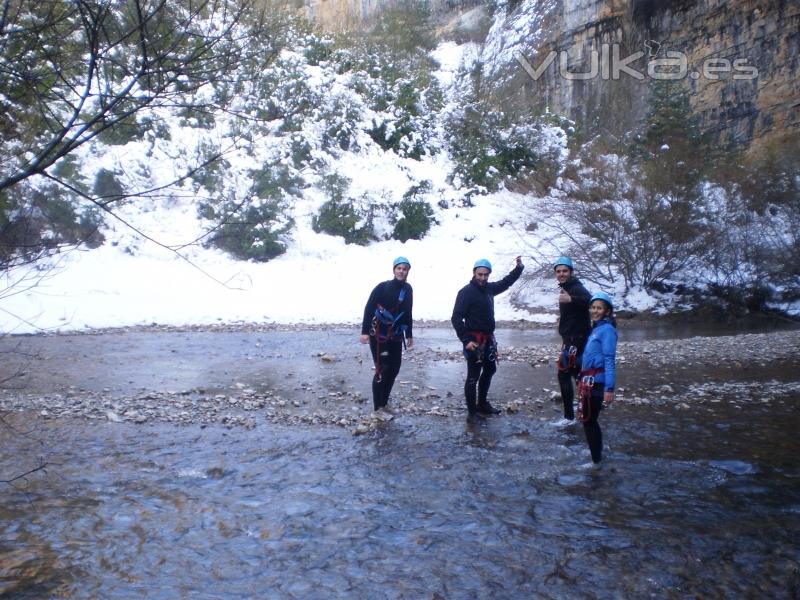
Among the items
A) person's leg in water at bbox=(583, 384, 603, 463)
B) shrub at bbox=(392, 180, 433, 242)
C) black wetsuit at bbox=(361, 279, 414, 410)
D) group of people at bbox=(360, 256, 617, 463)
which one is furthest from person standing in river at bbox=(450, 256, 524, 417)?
shrub at bbox=(392, 180, 433, 242)

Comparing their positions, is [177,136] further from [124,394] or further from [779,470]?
[779,470]

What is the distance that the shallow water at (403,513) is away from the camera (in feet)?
13.6

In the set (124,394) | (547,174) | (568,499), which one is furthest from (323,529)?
(547,174)

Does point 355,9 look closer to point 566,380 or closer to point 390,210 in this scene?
point 390,210

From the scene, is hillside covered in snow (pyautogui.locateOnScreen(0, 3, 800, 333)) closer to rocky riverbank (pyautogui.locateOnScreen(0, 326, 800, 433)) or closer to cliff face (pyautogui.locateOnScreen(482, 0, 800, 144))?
cliff face (pyautogui.locateOnScreen(482, 0, 800, 144))

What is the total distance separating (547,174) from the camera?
24.0 meters

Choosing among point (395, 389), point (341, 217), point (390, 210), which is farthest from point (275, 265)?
point (395, 389)

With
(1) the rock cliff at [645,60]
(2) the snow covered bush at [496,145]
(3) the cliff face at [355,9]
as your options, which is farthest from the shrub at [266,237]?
(3) the cliff face at [355,9]

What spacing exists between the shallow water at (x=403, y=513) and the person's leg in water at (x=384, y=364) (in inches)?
27.0

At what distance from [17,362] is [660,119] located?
22553mm

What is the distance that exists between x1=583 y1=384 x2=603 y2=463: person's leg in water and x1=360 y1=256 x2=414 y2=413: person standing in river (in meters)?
2.31

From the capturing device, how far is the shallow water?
4.15m

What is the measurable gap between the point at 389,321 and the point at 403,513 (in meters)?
2.91

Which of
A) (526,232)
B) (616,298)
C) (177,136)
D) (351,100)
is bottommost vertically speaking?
(616,298)
